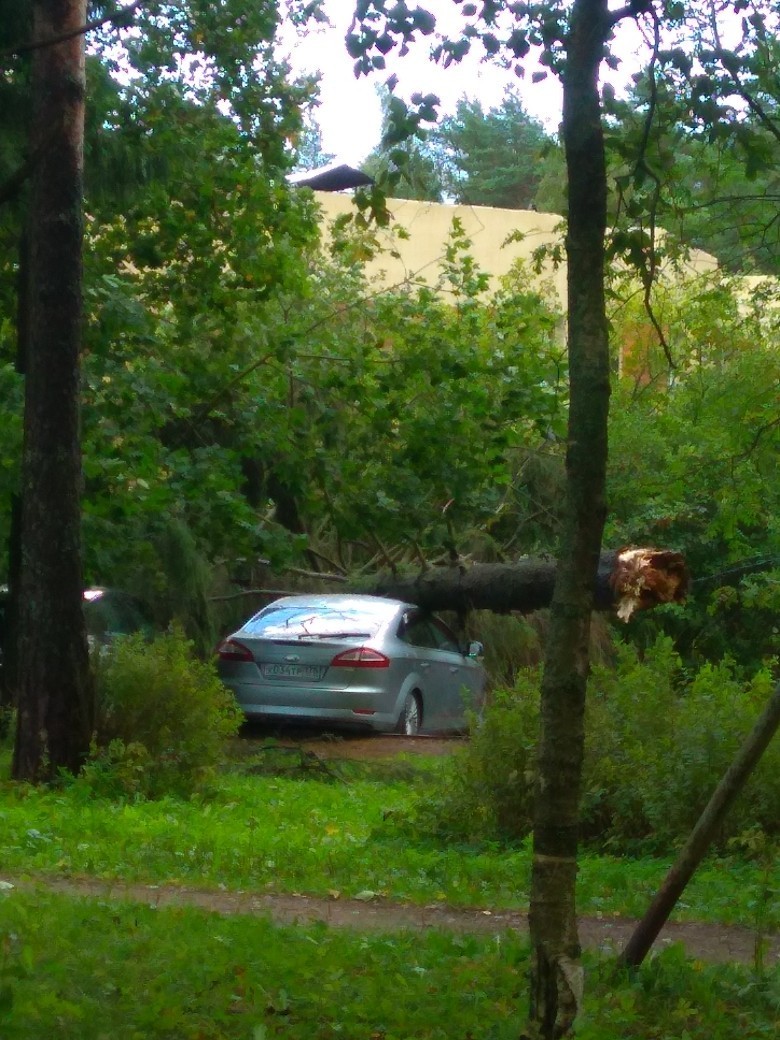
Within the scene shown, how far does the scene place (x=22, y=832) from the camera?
918cm

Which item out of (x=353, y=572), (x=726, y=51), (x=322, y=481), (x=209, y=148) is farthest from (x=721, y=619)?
(x=726, y=51)

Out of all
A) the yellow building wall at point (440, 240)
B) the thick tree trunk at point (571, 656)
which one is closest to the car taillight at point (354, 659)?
the thick tree trunk at point (571, 656)

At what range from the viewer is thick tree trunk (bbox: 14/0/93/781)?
11.2m

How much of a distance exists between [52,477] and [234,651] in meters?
4.82

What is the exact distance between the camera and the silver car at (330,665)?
1525 cm

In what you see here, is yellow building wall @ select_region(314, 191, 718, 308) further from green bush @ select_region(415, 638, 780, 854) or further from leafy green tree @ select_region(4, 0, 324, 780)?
green bush @ select_region(415, 638, 780, 854)

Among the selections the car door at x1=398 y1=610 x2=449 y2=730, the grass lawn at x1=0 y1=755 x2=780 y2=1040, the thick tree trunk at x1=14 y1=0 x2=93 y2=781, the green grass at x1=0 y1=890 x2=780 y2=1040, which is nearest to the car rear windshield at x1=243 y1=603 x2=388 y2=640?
the car door at x1=398 y1=610 x2=449 y2=730

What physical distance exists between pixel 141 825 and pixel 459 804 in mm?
2110

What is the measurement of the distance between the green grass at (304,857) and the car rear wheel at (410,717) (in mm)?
4509

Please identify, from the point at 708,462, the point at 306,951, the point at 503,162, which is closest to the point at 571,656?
the point at 306,951

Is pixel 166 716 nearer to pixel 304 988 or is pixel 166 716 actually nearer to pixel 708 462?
pixel 708 462

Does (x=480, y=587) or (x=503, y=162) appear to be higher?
(x=503, y=162)

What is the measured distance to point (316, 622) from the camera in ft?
51.4

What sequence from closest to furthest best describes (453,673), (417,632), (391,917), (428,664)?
(391,917) < (428,664) < (417,632) < (453,673)
